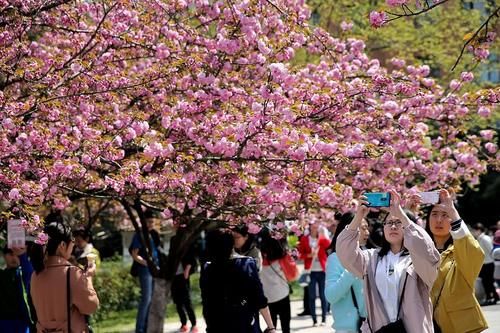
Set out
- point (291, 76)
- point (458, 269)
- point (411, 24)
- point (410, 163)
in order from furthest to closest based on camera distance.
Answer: point (411, 24) → point (410, 163) → point (291, 76) → point (458, 269)

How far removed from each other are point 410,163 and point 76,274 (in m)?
6.28

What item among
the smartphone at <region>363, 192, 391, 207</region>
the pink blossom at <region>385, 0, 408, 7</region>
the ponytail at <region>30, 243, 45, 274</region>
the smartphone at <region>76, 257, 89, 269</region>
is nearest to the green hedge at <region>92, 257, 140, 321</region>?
the smartphone at <region>76, 257, 89, 269</region>

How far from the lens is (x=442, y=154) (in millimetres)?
13445

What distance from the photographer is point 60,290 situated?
7.05 meters

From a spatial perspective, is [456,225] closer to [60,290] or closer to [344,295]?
[344,295]

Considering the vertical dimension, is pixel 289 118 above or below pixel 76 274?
above

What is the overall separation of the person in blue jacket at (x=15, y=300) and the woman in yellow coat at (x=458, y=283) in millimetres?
3424

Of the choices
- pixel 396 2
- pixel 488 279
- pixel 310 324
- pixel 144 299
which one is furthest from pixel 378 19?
pixel 488 279

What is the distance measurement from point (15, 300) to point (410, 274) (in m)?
3.53

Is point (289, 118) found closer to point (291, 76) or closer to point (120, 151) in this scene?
point (291, 76)

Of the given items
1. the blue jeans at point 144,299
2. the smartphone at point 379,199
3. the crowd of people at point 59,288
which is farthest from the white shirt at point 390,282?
the blue jeans at point 144,299

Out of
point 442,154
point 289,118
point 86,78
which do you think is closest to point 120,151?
point 86,78

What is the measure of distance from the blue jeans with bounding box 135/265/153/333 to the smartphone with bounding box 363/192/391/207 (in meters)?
7.47

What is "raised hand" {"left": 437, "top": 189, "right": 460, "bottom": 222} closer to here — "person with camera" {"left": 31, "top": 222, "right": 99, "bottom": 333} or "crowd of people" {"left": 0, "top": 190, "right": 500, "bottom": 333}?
"crowd of people" {"left": 0, "top": 190, "right": 500, "bottom": 333}
